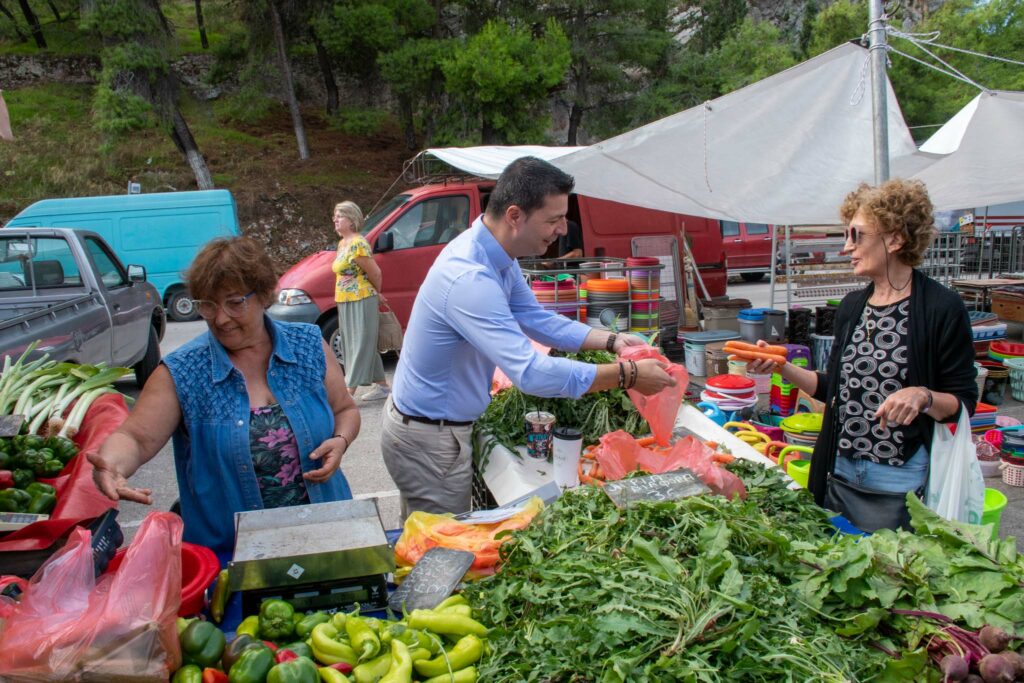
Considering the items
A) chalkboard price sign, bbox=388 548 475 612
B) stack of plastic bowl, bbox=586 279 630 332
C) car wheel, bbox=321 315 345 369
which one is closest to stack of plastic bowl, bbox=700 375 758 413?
stack of plastic bowl, bbox=586 279 630 332

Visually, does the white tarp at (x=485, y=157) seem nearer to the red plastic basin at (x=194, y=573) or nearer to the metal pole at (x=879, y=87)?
the metal pole at (x=879, y=87)

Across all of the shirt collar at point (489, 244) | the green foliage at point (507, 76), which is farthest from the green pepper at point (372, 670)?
the green foliage at point (507, 76)

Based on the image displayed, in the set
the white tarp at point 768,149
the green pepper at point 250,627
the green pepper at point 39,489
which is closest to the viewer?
the green pepper at point 250,627

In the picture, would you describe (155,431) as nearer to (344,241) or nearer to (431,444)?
(431,444)

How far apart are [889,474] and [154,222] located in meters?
13.4

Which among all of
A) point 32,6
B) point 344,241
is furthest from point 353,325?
point 32,6

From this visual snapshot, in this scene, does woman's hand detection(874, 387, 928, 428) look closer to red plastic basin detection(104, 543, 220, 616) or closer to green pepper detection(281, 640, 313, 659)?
green pepper detection(281, 640, 313, 659)

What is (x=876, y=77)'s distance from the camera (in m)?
4.73

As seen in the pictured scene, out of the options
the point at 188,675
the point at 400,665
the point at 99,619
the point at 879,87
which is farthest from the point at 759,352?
the point at 879,87

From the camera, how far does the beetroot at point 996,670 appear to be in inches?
64.9

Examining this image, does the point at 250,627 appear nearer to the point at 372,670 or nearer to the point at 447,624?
the point at 372,670

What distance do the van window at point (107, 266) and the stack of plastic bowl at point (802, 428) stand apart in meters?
6.93

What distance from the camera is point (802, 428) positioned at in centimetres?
462

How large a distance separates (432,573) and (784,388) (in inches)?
173
